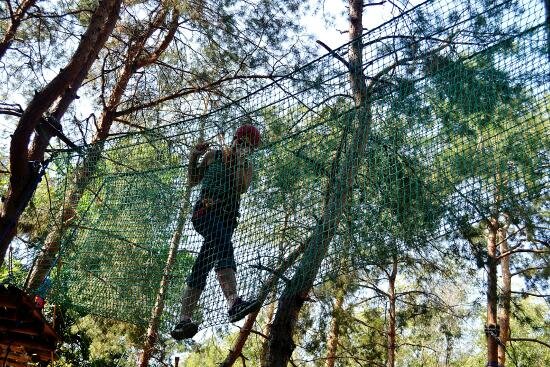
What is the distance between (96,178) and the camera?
3516 millimetres

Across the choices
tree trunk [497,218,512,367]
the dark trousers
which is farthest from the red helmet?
tree trunk [497,218,512,367]

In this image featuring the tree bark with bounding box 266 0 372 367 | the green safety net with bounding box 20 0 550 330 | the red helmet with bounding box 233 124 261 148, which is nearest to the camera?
the green safety net with bounding box 20 0 550 330

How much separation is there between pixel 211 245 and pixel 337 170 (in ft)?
2.07

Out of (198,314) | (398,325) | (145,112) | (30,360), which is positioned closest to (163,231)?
(198,314)

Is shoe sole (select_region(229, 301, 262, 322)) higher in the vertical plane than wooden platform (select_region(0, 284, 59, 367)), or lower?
higher

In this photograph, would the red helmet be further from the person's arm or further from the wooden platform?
the wooden platform

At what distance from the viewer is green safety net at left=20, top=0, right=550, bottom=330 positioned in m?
2.25

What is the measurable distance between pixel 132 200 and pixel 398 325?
4.36 m

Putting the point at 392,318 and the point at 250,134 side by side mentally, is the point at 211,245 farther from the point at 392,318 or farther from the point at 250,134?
the point at 392,318

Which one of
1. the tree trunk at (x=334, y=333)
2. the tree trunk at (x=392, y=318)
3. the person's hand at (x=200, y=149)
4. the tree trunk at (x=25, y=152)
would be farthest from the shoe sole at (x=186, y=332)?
the tree trunk at (x=392, y=318)

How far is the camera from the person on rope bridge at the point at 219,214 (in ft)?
8.67

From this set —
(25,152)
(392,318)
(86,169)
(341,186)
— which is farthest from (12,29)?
(392,318)

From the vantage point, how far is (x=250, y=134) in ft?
9.55

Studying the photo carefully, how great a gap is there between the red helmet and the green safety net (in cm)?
4
